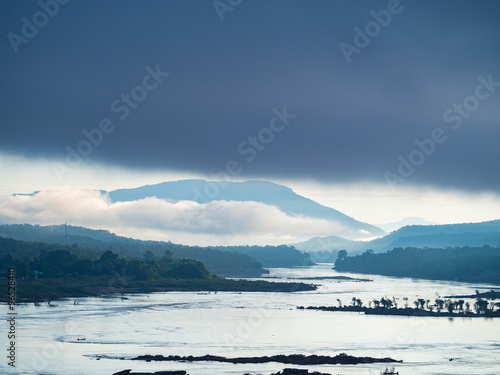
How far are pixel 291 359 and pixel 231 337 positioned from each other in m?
13.9

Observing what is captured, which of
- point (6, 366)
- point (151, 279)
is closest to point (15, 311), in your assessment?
point (6, 366)

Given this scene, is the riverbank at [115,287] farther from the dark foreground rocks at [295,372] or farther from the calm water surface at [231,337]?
the dark foreground rocks at [295,372]

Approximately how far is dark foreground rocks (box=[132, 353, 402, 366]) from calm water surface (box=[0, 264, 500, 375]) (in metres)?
1.50

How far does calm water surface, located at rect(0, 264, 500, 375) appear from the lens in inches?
2066

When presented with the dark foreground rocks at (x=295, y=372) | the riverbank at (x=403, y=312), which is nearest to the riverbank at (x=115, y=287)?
the riverbank at (x=403, y=312)

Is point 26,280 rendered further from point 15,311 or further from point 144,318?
point 144,318

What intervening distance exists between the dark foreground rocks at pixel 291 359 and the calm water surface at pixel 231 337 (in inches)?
59.2

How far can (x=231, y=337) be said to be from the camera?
225 ft

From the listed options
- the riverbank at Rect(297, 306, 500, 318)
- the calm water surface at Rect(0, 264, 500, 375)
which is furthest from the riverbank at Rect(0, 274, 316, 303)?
the riverbank at Rect(297, 306, 500, 318)

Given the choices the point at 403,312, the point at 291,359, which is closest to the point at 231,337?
the point at 291,359

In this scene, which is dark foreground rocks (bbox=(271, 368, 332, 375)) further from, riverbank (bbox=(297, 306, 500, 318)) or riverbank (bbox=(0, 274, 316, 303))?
riverbank (bbox=(0, 274, 316, 303))

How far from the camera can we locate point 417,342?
68812 millimetres

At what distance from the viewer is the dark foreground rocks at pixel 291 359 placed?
5431cm

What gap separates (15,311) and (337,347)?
45.6 m
